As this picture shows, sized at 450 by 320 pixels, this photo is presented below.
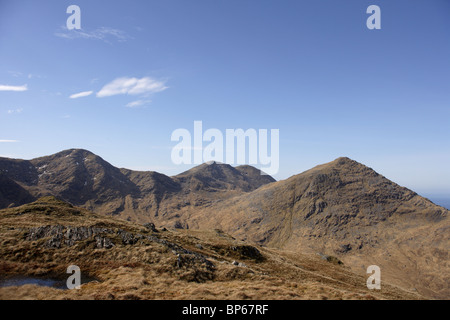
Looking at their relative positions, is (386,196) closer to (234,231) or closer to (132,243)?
(234,231)

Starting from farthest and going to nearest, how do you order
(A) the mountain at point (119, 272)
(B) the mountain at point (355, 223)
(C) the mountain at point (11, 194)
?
(C) the mountain at point (11, 194) < (B) the mountain at point (355, 223) < (A) the mountain at point (119, 272)

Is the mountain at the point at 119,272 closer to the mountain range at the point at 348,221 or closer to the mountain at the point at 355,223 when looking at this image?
the mountain range at the point at 348,221

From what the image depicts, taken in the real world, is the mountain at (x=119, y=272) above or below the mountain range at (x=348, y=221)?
above

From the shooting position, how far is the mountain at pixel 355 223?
363 feet

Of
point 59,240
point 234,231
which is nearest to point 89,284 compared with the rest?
point 59,240

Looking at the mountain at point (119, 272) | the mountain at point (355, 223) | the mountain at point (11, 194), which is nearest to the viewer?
the mountain at point (119, 272)

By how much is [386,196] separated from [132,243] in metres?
180

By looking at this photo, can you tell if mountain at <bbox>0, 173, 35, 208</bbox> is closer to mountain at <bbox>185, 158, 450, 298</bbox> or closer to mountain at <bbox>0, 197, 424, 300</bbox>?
mountain at <bbox>185, 158, 450, 298</bbox>

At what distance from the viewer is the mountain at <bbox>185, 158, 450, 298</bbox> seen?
363ft

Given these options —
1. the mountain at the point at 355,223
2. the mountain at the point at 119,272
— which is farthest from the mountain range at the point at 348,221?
the mountain at the point at 119,272

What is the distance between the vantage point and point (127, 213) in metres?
A: 197

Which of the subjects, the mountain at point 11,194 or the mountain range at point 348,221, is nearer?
the mountain range at point 348,221
